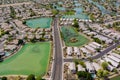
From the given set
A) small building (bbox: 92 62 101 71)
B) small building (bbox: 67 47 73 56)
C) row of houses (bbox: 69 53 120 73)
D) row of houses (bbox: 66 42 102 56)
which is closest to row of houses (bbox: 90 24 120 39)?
row of houses (bbox: 66 42 102 56)

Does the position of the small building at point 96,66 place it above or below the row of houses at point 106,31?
below

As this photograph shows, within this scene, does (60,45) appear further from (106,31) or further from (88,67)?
(106,31)

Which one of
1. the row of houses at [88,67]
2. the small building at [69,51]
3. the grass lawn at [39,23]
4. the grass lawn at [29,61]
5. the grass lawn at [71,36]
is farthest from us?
the grass lawn at [39,23]

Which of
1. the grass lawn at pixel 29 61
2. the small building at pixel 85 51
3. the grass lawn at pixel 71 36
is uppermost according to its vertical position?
the grass lawn at pixel 71 36

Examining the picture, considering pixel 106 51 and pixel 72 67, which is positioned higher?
pixel 106 51

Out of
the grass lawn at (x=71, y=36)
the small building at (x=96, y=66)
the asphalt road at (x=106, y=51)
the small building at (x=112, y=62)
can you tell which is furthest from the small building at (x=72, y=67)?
the grass lawn at (x=71, y=36)

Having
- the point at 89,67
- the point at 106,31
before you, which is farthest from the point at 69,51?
the point at 106,31

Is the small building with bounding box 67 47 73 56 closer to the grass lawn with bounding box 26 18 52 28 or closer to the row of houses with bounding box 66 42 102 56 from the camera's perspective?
the row of houses with bounding box 66 42 102 56

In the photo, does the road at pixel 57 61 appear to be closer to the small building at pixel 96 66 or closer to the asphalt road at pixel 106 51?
the small building at pixel 96 66

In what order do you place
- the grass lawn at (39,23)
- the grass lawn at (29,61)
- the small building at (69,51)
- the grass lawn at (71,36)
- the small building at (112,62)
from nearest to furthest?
the small building at (112,62)
the grass lawn at (29,61)
the small building at (69,51)
the grass lawn at (71,36)
the grass lawn at (39,23)
